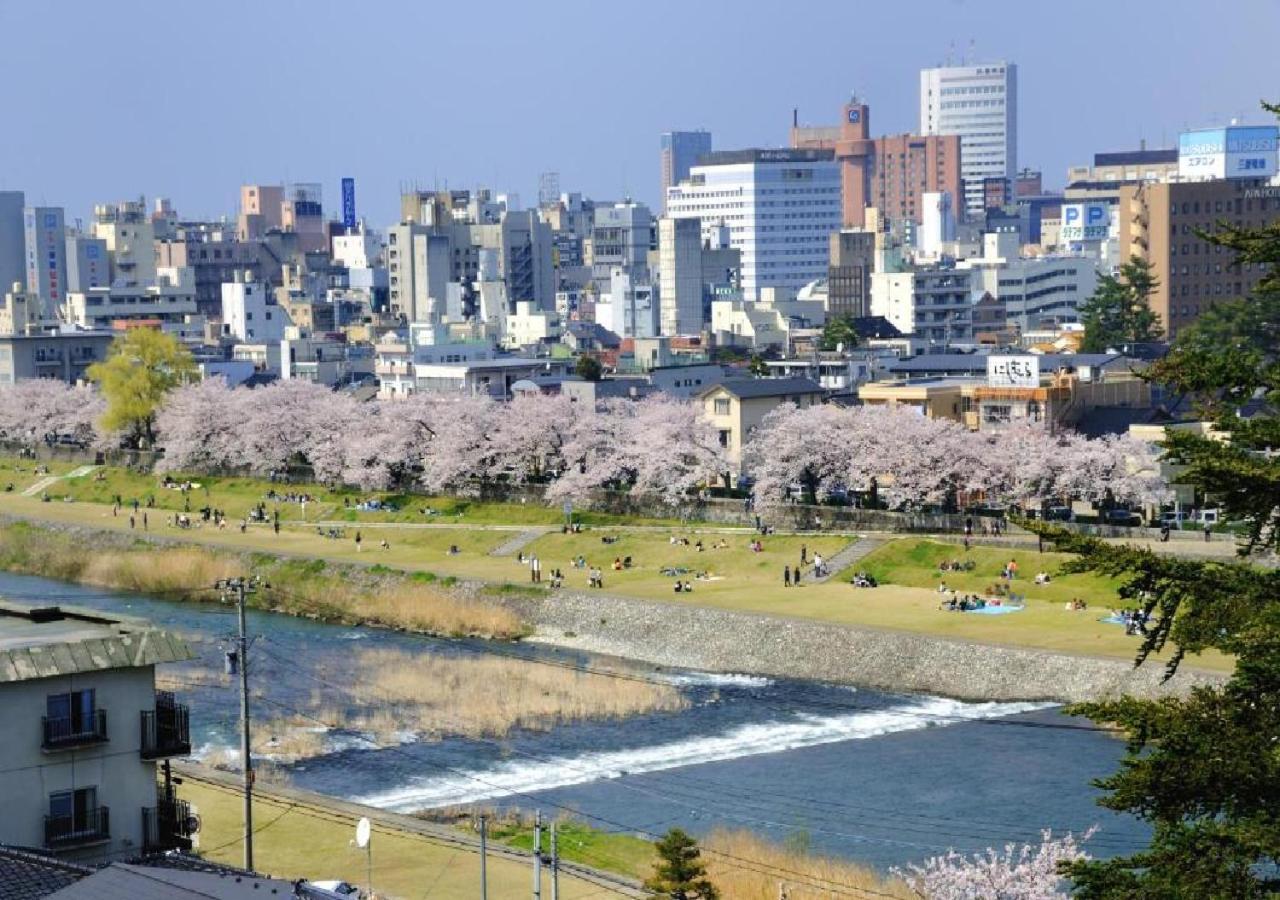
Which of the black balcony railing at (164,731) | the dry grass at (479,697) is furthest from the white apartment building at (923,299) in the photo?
the black balcony railing at (164,731)

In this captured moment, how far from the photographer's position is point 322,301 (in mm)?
153500

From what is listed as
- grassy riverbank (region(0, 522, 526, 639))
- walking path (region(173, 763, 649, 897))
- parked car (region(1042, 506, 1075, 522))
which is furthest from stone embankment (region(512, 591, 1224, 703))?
walking path (region(173, 763, 649, 897))

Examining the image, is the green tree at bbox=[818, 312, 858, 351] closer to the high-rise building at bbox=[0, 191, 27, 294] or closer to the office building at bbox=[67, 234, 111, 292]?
the office building at bbox=[67, 234, 111, 292]

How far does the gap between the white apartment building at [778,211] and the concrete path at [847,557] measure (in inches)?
5490

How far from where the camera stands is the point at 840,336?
106 metres

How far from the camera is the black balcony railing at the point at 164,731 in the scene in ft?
70.0

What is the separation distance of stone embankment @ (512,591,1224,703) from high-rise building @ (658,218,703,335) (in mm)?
94326

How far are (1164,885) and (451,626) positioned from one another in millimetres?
39766

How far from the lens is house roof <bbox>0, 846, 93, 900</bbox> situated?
15.4m

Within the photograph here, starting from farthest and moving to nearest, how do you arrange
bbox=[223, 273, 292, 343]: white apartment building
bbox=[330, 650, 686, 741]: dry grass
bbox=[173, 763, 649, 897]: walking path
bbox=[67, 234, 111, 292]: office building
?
bbox=[67, 234, 111, 292]: office building
bbox=[223, 273, 292, 343]: white apartment building
bbox=[330, 650, 686, 741]: dry grass
bbox=[173, 763, 649, 897]: walking path

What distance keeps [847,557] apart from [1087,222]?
4359 inches

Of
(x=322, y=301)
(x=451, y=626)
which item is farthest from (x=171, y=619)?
(x=322, y=301)

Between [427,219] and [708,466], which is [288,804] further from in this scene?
[427,219]

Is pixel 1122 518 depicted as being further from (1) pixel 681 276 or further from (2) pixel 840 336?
(1) pixel 681 276
